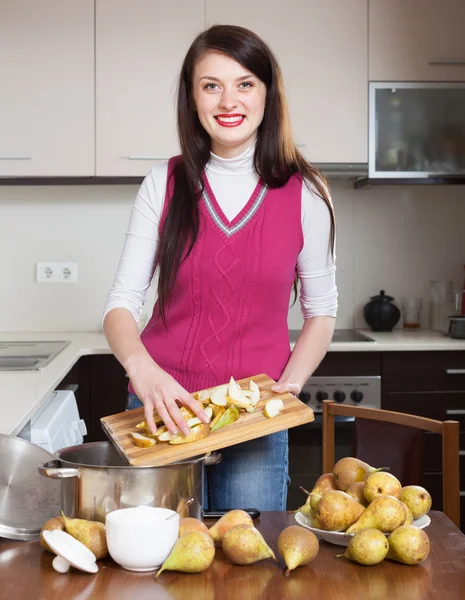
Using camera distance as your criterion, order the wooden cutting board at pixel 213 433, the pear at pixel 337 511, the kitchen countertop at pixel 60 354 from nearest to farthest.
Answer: the pear at pixel 337 511, the wooden cutting board at pixel 213 433, the kitchen countertop at pixel 60 354

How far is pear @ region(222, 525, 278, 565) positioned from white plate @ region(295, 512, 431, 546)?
0.33 ft

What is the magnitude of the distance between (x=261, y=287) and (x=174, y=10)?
6.20 ft

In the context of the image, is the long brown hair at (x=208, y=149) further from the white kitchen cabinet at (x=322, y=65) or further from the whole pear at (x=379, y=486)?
the white kitchen cabinet at (x=322, y=65)

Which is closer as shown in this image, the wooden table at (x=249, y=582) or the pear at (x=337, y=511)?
the wooden table at (x=249, y=582)

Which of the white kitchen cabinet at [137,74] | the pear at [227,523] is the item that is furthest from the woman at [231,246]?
the white kitchen cabinet at [137,74]

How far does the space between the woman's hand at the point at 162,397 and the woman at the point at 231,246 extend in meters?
0.16

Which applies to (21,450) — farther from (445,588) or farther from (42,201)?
(42,201)

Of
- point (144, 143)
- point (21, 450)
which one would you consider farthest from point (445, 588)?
point (144, 143)

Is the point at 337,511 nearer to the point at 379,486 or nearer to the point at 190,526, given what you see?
the point at 379,486

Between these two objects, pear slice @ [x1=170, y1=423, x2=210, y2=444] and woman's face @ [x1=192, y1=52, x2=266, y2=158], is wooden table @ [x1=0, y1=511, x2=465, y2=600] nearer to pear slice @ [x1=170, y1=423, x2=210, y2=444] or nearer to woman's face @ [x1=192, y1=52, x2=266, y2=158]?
pear slice @ [x1=170, y1=423, x2=210, y2=444]

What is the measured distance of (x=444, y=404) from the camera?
120 inches

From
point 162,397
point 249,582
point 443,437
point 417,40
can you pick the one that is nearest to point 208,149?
point 162,397

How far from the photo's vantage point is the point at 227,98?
152 cm

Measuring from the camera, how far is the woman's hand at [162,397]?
4.00 ft
